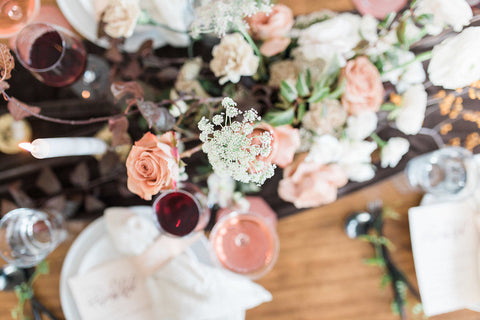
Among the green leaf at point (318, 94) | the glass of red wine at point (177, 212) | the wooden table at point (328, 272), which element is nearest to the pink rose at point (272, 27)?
the green leaf at point (318, 94)

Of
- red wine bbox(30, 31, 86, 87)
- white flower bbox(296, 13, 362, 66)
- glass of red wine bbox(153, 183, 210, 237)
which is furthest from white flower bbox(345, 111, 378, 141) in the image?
red wine bbox(30, 31, 86, 87)

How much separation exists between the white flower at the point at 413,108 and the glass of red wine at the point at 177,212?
431 mm

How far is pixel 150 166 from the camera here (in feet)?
1.58

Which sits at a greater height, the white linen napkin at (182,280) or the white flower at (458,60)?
the white flower at (458,60)

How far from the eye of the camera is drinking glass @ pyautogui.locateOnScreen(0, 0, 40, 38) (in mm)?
691

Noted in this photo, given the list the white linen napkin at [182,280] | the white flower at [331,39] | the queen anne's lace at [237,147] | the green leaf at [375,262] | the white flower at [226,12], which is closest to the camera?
the queen anne's lace at [237,147]

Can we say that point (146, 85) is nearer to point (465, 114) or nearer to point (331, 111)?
point (331, 111)

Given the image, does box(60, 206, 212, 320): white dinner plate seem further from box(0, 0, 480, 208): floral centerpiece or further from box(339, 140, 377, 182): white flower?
box(339, 140, 377, 182): white flower

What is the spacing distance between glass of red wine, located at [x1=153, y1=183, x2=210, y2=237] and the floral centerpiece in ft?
0.22

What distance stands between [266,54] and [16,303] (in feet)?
2.84

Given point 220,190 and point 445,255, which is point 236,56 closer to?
point 220,190

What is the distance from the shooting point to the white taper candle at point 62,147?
1.62ft

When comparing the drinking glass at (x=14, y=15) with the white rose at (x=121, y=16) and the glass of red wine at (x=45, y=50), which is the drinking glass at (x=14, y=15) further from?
the white rose at (x=121, y=16)

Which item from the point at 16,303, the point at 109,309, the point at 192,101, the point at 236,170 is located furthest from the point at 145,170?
the point at 16,303
